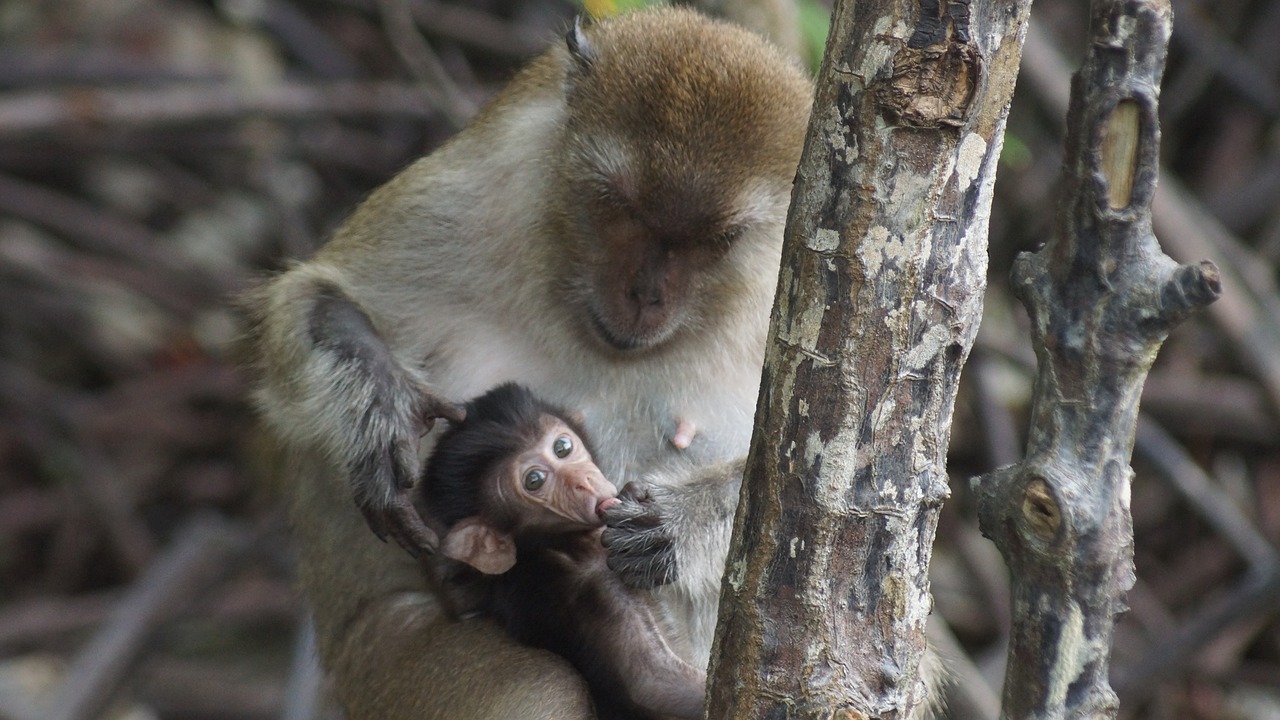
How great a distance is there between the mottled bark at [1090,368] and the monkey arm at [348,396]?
61.7 inches

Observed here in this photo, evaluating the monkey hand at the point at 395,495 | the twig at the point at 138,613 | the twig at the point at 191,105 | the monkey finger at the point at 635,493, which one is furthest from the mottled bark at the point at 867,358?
the twig at the point at 191,105

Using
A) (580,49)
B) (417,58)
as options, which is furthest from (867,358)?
(417,58)

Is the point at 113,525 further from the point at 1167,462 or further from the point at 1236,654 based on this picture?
the point at 1236,654

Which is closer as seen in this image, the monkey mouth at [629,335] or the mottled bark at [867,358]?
the mottled bark at [867,358]

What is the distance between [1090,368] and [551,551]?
157 centimetres

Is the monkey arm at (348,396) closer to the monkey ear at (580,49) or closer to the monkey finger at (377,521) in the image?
the monkey finger at (377,521)

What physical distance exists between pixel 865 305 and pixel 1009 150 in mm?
2482

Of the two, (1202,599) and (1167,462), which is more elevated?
(1167,462)

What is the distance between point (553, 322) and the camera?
3.64 m

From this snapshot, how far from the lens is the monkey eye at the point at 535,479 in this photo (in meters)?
3.24

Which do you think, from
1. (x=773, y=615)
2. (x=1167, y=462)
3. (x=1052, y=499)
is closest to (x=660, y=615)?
(x=773, y=615)

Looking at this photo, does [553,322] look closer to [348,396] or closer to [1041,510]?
[348,396]

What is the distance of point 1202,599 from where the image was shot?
23.0ft

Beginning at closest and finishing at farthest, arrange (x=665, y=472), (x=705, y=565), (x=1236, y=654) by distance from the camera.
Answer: (x=705, y=565), (x=665, y=472), (x=1236, y=654)
